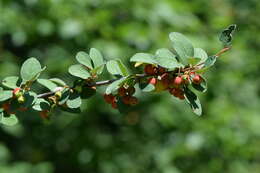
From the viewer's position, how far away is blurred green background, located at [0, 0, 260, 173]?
307cm

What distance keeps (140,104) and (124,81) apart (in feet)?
7.49

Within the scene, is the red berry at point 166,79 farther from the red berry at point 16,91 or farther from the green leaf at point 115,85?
the red berry at point 16,91

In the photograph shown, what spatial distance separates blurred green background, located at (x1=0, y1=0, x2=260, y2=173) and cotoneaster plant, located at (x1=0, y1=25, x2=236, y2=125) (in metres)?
1.79

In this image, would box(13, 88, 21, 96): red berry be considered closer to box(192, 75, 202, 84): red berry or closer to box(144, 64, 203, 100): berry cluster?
box(144, 64, 203, 100): berry cluster

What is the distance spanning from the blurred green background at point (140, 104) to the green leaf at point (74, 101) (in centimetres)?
181

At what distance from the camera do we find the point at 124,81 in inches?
43.7

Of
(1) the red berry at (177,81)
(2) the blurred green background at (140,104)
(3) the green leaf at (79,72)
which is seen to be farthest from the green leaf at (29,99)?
(2) the blurred green background at (140,104)

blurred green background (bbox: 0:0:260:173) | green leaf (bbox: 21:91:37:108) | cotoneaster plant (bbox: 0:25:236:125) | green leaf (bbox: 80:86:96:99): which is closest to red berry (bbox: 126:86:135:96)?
cotoneaster plant (bbox: 0:25:236:125)

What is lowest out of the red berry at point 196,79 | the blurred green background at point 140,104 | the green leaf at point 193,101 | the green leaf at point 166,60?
the blurred green background at point 140,104

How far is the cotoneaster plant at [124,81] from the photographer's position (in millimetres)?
1113

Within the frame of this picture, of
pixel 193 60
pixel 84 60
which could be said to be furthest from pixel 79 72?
pixel 193 60

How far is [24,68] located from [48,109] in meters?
0.11

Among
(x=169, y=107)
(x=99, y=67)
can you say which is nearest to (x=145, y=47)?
(x=169, y=107)

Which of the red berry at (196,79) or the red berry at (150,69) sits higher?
the red berry at (150,69)
